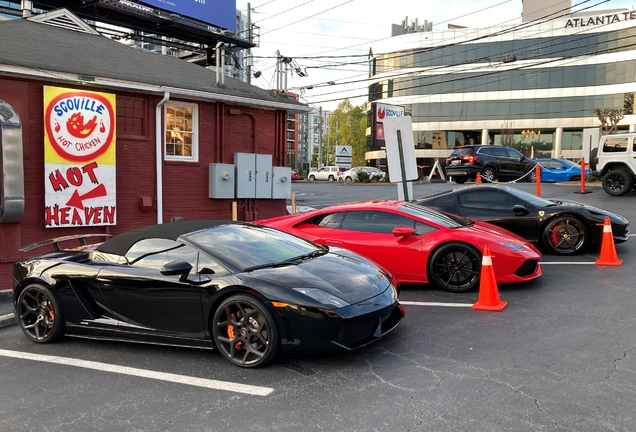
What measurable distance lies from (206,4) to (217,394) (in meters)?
25.7

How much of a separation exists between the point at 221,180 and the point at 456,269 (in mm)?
7458

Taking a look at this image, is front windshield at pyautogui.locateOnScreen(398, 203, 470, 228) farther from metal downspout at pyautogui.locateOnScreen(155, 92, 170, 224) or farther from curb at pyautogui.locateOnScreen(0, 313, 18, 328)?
metal downspout at pyautogui.locateOnScreen(155, 92, 170, 224)

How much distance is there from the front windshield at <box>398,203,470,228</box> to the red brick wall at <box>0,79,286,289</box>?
21.1 ft

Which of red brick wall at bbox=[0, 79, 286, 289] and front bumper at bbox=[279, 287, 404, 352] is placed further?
red brick wall at bbox=[0, 79, 286, 289]

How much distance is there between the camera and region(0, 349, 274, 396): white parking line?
4266 mm

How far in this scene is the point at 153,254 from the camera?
5441 mm

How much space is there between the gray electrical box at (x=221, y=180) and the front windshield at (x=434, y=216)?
6268mm

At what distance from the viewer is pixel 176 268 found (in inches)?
191

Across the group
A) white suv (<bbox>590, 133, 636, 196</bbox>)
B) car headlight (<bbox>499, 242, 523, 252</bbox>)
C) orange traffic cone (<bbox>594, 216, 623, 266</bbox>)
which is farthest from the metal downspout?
white suv (<bbox>590, 133, 636, 196</bbox>)

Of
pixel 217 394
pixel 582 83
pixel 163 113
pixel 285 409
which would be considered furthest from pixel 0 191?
pixel 582 83

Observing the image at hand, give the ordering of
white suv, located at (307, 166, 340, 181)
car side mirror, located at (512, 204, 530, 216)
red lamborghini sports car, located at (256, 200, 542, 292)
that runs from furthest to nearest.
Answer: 1. white suv, located at (307, 166, 340, 181)
2. car side mirror, located at (512, 204, 530, 216)
3. red lamborghini sports car, located at (256, 200, 542, 292)

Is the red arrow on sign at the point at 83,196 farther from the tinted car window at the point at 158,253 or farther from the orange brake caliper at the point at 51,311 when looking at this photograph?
the tinted car window at the point at 158,253


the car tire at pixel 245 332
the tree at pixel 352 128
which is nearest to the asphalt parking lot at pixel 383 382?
the car tire at pixel 245 332

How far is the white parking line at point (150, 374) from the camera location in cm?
427
